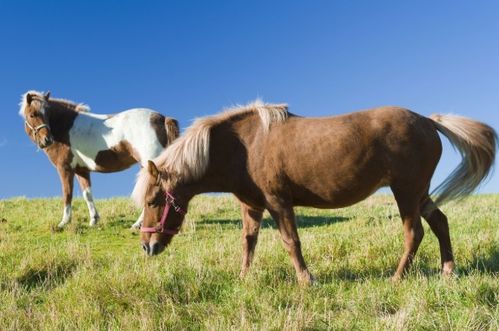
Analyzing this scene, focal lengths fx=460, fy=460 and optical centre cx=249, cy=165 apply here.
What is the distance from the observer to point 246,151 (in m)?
5.86

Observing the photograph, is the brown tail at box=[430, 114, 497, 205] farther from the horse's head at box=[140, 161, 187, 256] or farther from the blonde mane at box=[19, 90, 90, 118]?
the blonde mane at box=[19, 90, 90, 118]

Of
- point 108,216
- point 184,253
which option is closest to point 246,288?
point 184,253

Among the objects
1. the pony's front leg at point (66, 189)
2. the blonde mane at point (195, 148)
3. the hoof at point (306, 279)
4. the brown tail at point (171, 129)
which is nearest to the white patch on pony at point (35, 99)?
the pony's front leg at point (66, 189)

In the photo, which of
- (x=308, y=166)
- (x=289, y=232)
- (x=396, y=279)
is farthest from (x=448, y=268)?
(x=308, y=166)

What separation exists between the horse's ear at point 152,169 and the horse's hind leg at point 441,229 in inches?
139

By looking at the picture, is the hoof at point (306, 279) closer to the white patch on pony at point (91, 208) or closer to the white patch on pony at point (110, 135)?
the white patch on pony at point (110, 135)

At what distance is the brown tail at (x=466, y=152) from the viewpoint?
617 centimetres

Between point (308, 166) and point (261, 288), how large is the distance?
5.13 ft

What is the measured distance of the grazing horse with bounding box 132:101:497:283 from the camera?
5.59 metres

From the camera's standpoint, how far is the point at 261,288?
504 centimetres

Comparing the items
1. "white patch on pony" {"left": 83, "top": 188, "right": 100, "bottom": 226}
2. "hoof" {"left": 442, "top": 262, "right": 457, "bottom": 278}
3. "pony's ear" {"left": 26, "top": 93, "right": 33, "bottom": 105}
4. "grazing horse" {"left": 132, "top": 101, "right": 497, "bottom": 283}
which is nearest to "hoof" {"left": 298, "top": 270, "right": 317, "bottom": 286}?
"grazing horse" {"left": 132, "top": 101, "right": 497, "bottom": 283}

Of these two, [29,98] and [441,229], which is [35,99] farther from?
[441,229]

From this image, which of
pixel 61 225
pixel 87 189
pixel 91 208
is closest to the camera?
pixel 61 225

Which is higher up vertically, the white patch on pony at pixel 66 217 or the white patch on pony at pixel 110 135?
the white patch on pony at pixel 110 135
